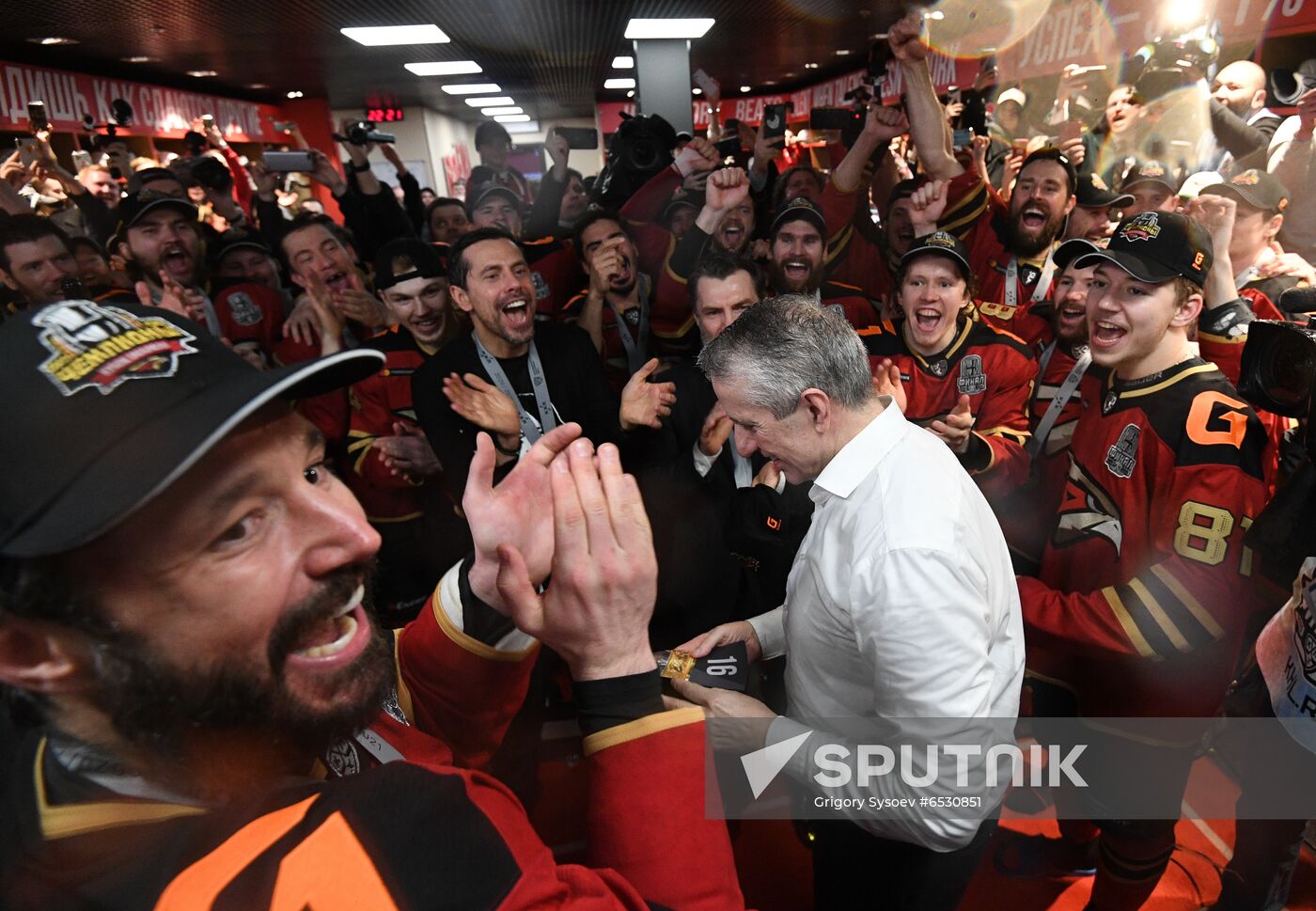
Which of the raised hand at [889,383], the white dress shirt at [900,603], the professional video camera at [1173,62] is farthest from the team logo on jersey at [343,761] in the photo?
the professional video camera at [1173,62]

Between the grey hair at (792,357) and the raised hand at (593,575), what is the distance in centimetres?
66

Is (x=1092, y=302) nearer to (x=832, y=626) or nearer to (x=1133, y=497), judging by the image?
(x=1133, y=497)

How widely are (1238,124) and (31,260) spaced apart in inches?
285

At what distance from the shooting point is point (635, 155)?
198 inches

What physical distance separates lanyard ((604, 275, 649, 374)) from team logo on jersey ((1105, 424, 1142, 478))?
2.19 meters

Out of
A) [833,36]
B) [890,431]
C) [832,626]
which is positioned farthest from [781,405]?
[833,36]

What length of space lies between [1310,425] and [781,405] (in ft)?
3.63

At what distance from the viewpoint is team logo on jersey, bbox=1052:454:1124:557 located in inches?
79.7

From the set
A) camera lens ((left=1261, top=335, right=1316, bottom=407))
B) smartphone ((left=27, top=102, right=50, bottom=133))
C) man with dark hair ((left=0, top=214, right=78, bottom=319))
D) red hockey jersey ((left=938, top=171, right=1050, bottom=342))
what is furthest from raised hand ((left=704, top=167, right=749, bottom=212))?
smartphone ((left=27, top=102, right=50, bottom=133))

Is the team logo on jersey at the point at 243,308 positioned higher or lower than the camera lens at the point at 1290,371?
higher

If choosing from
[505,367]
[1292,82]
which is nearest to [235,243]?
[505,367]

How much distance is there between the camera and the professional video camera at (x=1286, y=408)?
1.54 m

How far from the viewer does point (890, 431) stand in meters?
1.49

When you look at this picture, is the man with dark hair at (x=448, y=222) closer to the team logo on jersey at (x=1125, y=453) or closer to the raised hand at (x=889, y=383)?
the raised hand at (x=889, y=383)
